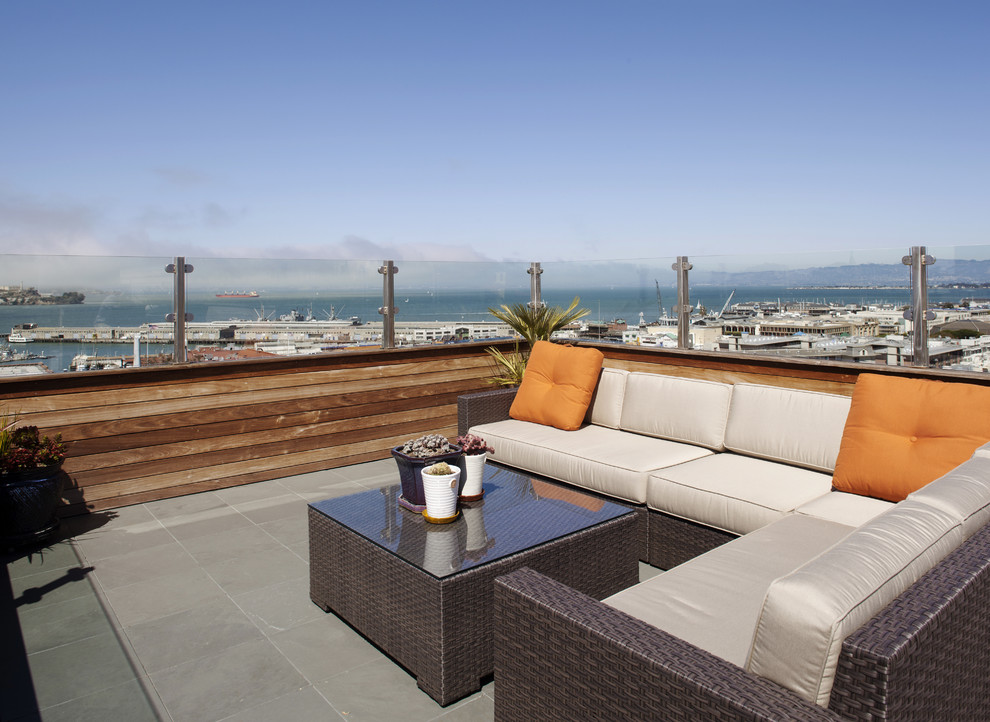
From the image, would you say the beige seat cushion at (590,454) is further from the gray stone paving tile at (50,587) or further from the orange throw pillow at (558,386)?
the gray stone paving tile at (50,587)

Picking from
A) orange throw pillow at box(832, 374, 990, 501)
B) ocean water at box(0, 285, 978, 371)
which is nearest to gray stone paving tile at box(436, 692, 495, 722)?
orange throw pillow at box(832, 374, 990, 501)

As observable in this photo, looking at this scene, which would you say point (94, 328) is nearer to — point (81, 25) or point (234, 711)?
point (234, 711)

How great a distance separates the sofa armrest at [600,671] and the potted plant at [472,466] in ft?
3.58

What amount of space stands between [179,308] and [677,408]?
3.07 metres

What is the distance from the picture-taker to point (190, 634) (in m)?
2.40

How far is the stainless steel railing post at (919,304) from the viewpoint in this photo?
11.1 ft

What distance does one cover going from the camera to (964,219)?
16297mm

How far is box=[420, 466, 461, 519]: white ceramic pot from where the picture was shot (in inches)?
94.3

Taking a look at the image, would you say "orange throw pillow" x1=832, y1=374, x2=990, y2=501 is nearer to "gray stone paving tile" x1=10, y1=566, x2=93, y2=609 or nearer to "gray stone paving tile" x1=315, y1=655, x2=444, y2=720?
"gray stone paving tile" x1=315, y1=655, x2=444, y2=720

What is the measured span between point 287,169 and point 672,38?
A: 10220 mm

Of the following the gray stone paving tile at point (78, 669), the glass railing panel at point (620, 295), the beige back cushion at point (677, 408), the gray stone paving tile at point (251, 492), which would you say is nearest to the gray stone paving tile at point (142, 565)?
the gray stone paving tile at point (78, 669)

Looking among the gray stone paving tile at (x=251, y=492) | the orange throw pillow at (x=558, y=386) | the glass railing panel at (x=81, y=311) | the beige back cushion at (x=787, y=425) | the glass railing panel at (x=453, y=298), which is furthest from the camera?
the glass railing panel at (x=453, y=298)

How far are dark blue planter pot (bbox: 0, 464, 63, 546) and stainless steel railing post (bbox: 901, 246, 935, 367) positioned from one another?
4.50 metres

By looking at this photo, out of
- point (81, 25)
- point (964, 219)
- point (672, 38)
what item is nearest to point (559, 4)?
point (672, 38)
